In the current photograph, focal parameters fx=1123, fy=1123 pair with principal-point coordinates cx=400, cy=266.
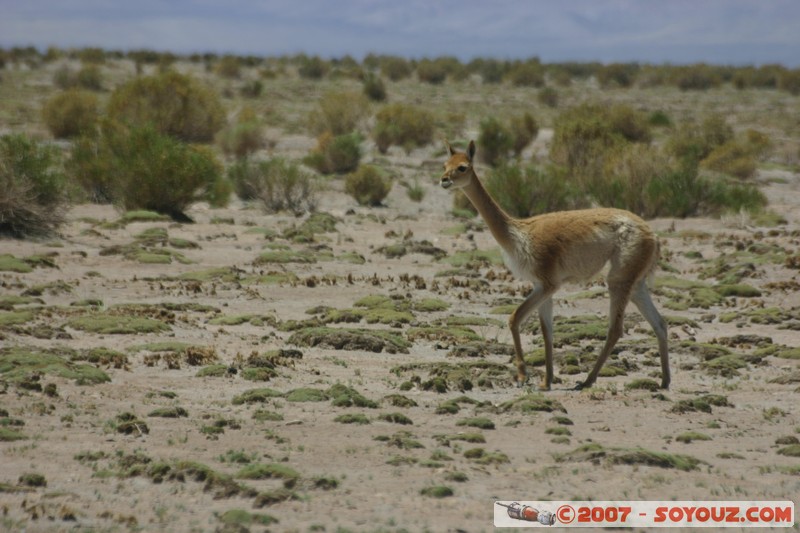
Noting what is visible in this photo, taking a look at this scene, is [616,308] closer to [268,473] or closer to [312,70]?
[268,473]

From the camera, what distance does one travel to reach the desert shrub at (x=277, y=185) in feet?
84.3

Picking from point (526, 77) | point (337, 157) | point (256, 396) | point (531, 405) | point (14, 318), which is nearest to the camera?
point (531, 405)

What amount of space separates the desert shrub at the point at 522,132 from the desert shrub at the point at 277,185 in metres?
11.7

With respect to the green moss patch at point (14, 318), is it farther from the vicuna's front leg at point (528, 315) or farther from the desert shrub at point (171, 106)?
A: the desert shrub at point (171, 106)

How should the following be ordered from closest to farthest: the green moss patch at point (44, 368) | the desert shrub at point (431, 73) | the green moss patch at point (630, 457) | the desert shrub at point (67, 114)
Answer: the green moss patch at point (630, 457), the green moss patch at point (44, 368), the desert shrub at point (67, 114), the desert shrub at point (431, 73)

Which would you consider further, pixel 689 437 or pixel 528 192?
pixel 528 192

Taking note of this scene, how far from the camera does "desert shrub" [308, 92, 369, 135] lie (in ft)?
128

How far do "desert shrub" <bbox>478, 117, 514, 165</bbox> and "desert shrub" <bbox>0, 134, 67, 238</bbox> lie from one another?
1614 cm

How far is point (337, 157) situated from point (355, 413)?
22539 millimetres

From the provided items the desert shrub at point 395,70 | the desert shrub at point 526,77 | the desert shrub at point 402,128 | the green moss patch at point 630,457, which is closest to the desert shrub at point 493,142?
the desert shrub at point 402,128

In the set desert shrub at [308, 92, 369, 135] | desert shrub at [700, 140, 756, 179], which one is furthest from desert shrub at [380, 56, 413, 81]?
desert shrub at [700, 140, 756, 179]

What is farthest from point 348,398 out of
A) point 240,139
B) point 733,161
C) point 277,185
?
point 240,139

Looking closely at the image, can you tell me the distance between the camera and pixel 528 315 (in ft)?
33.1

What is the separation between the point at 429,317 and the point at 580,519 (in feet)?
28.0
